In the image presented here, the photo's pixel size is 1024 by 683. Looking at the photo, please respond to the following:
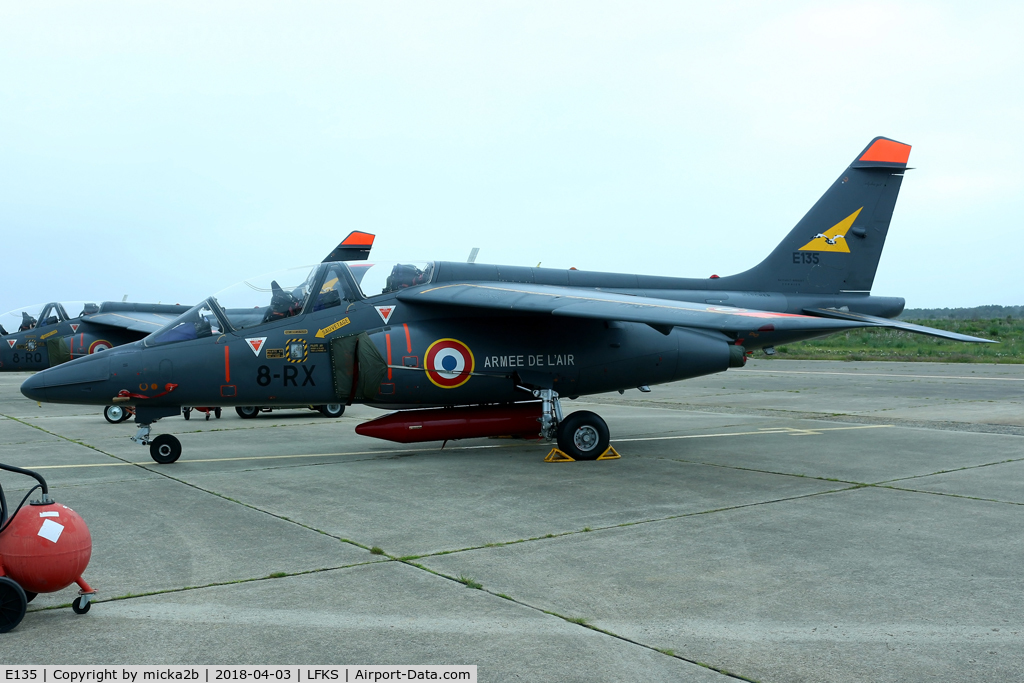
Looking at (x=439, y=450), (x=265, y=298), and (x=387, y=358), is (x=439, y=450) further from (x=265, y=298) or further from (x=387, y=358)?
(x=265, y=298)

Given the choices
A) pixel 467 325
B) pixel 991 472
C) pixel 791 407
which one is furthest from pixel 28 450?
pixel 791 407

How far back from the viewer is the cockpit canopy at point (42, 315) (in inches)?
850

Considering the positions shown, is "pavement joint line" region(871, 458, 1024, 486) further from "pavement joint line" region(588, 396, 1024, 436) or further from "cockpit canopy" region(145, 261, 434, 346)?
"cockpit canopy" region(145, 261, 434, 346)

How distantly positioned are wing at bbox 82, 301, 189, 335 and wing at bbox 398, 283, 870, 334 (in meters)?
12.4

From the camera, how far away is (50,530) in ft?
13.6

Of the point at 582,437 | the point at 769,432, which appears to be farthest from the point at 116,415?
the point at 769,432

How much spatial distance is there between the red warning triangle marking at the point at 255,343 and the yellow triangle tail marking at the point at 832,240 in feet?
30.3

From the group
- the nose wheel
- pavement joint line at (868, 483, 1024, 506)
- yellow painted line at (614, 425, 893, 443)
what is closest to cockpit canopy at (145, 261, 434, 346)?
the nose wheel

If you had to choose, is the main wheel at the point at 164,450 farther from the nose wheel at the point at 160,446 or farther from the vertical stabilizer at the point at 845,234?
the vertical stabilizer at the point at 845,234

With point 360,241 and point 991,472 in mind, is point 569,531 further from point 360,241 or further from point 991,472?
point 360,241

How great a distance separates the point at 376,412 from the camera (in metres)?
18.2

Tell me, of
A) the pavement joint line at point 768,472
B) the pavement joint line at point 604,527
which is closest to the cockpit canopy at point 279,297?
the pavement joint line at point 768,472

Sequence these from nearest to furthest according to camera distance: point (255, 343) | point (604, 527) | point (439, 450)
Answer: point (604, 527) → point (255, 343) → point (439, 450)
